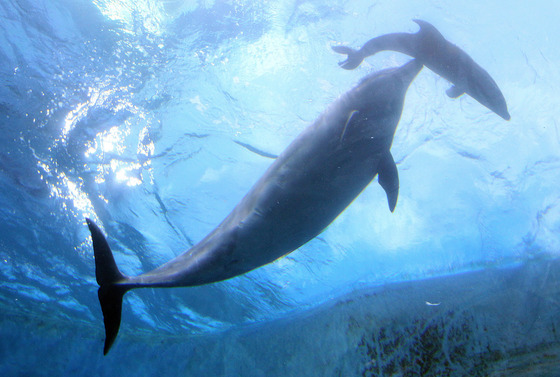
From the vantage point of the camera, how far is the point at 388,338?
10172 mm

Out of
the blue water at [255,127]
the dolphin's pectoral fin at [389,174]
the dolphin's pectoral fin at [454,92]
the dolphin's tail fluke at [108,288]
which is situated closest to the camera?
the dolphin's pectoral fin at [389,174]

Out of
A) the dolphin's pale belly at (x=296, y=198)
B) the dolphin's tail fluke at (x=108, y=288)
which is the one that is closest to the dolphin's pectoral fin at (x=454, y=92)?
the dolphin's pale belly at (x=296, y=198)

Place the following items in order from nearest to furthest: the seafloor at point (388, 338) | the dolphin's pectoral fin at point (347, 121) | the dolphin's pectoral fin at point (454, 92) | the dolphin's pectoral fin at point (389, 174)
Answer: the dolphin's pectoral fin at point (347, 121) < the dolphin's pectoral fin at point (389, 174) < the dolphin's pectoral fin at point (454, 92) < the seafloor at point (388, 338)

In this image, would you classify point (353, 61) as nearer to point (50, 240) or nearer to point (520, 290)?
point (520, 290)

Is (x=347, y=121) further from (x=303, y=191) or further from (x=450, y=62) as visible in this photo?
(x=450, y=62)

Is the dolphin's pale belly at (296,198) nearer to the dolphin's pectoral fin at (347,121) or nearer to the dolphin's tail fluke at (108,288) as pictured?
the dolphin's pectoral fin at (347,121)

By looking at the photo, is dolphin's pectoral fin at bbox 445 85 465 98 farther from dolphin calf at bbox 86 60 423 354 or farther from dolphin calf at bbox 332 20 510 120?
dolphin calf at bbox 86 60 423 354

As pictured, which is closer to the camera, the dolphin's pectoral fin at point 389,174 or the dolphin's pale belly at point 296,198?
the dolphin's pale belly at point 296,198

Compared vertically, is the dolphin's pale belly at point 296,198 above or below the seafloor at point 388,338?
above

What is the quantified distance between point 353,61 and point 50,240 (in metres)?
15.2

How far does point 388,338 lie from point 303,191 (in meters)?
8.61

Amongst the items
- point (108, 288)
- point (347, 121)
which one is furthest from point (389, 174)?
point (108, 288)

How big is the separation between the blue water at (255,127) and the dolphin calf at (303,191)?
4212mm

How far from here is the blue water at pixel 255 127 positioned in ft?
23.7
